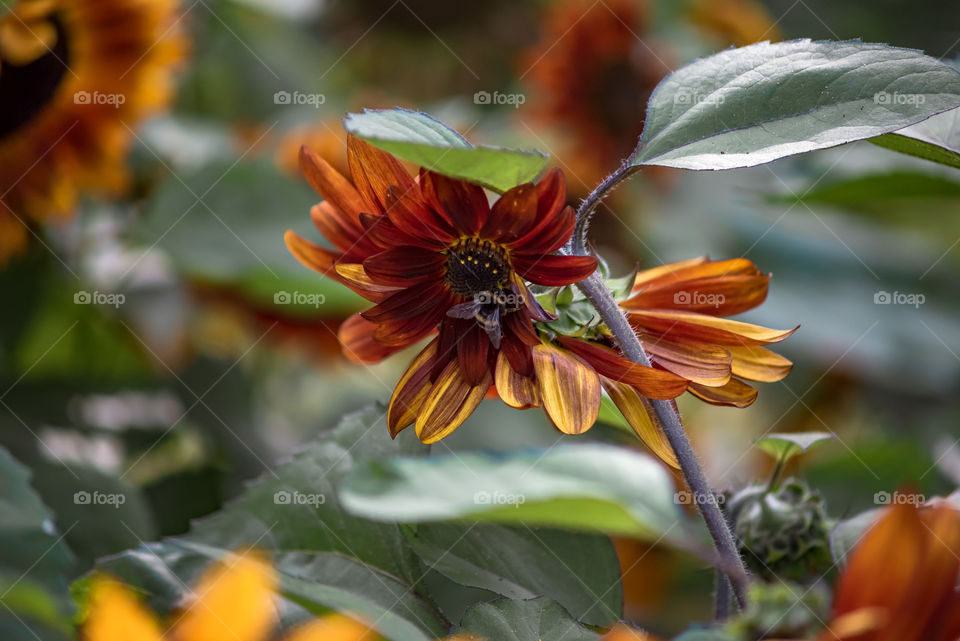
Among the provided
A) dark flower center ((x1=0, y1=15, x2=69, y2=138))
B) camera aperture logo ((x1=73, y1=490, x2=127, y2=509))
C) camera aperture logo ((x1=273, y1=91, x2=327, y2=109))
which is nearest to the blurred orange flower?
camera aperture logo ((x1=73, y1=490, x2=127, y2=509))

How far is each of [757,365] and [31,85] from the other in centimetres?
56

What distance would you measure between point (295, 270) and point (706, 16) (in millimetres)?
786

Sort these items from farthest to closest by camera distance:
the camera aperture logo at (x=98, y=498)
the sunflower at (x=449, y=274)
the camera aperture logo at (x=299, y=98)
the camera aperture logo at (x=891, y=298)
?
the camera aperture logo at (x=891, y=298), the camera aperture logo at (x=299, y=98), the camera aperture logo at (x=98, y=498), the sunflower at (x=449, y=274)

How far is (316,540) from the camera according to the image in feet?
1.07

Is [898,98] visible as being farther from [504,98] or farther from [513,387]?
[504,98]

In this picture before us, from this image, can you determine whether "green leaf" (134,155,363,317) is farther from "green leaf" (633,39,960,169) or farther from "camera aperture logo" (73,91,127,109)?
"green leaf" (633,39,960,169)

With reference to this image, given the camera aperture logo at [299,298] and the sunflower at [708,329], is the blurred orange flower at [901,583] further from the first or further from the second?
the camera aperture logo at [299,298]

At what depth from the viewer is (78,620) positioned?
0.30m

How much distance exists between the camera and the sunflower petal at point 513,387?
0.28 m

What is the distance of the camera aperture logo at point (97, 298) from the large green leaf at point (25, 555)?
391 millimetres

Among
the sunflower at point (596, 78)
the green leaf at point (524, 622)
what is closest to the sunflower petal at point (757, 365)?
the green leaf at point (524, 622)

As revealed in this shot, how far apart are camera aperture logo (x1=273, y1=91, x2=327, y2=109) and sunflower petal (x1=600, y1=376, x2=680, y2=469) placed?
61cm

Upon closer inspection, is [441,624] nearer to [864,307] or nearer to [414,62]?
[864,307]

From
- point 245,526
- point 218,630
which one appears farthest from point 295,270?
point 218,630
